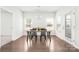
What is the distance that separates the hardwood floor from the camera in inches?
125

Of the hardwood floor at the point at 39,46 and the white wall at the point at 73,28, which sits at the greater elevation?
the white wall at the point at 73,28

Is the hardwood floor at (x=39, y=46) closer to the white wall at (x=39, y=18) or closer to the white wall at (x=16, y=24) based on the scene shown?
the white wall at (x=16, y=24)

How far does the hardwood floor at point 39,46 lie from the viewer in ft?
10.4

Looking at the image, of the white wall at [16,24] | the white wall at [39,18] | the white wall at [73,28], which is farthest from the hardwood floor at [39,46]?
the white wall at [39,18]

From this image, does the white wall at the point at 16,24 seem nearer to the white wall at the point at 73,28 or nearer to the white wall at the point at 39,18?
the white wall at the point at 39,18

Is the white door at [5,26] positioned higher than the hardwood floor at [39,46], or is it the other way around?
the white door at [5,26]

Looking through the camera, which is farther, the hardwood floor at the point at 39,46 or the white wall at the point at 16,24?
the white wall at the point at 16,24

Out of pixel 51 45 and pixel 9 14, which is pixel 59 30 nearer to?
pixel 51 45

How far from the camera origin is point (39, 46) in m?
3.34

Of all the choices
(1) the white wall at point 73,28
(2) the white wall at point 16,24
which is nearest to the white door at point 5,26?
(2) the white wall at point 16,24

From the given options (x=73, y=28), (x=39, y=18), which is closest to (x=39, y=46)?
(x=39, y=18)

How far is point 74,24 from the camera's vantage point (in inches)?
132

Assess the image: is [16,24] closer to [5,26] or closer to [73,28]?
[5,26]

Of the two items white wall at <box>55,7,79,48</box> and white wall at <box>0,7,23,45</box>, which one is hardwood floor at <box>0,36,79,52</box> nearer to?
white wall at <box>55,7,79,48</box>
